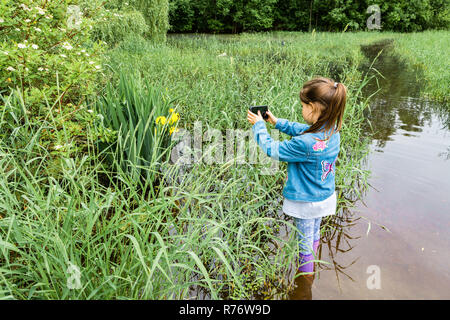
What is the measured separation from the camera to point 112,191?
2.49 meters

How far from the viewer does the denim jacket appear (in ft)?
5.86

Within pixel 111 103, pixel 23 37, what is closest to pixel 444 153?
pixel 111 103

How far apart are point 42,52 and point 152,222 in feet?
4.79

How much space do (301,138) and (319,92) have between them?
10.6 inches

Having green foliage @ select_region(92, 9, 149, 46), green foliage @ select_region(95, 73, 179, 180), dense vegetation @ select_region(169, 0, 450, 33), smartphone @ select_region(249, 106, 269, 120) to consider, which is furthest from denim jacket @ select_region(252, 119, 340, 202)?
dense vegetation @ select_region(169, 0, 450, 33)

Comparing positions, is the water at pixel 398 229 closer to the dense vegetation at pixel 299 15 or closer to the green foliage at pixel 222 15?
the dense vegetation at pixel 299 15

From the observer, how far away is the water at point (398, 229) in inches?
83.1

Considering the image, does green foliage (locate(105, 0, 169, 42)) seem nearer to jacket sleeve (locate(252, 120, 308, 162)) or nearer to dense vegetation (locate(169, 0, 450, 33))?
jacket sleeve (locate(252, 120, 308, 162))

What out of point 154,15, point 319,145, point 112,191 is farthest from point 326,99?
point 154,15

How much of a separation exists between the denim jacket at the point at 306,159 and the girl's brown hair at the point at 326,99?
0.08 metres

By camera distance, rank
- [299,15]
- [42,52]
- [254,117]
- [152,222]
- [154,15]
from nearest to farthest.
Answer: [254,117] → [152,222] → [42,52] → [154,15] → [299,15]

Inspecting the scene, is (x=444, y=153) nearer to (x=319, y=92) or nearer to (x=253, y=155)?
(x=253, y=155)

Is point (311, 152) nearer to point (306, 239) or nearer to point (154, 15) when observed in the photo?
point (306, 239)
